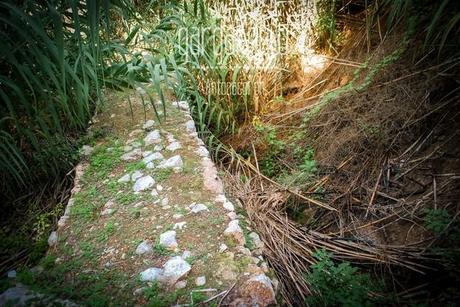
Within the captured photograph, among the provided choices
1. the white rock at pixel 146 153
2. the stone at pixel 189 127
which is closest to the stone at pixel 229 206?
the white rock at pixel 146 153

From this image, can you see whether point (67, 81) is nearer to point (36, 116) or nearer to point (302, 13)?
point (36, 116)

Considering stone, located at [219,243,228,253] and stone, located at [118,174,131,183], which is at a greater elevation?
stone, located at [118,174,131,183]

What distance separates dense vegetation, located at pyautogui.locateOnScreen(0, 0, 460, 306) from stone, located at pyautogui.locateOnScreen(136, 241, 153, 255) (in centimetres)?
56

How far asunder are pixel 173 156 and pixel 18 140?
872mm

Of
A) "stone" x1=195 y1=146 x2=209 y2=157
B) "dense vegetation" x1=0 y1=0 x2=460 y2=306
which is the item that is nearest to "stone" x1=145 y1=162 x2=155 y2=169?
"stone" x1=195 y1=146 x2=209 y2=157

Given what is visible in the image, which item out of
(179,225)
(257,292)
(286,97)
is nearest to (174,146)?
(179,225)

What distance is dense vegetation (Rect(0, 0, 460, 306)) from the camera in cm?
127

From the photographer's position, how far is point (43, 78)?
1.41 metres

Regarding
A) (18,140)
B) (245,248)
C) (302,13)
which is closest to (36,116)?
(18,140)

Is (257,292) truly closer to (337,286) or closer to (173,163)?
(337,286)

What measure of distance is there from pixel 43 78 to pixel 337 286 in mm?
1564

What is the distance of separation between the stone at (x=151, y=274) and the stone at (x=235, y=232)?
0.31 meters

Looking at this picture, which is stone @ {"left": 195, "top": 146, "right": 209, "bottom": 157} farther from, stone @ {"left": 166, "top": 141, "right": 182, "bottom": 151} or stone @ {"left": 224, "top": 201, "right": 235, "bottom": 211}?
stone @ {"left": 224, "top": 201, "right": 235, "bottom": 211}

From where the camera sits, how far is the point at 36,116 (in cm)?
147
